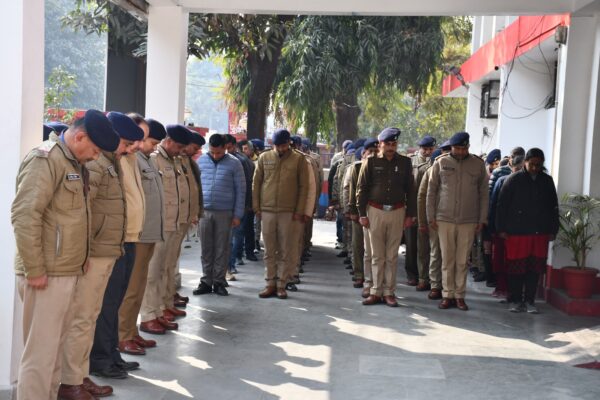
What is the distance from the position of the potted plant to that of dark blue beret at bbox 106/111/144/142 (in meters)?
5.78

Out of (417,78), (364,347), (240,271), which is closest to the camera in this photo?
(364,347)

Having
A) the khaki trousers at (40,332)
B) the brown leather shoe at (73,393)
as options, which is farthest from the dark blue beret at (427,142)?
the khaki trousers at (40,332)

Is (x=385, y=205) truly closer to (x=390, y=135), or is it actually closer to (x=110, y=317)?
(x=390, y=135)

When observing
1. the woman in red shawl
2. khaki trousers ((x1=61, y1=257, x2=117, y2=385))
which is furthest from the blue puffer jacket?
khaki trousers ((x1=61, y1=257, x2=117, y2=385))

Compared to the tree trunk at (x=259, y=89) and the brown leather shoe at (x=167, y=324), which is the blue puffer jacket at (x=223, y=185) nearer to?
the brown leather shoe at (x=167, y=324)

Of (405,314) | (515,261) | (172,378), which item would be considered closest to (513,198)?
(515,261)

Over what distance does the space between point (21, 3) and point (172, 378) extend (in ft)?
9.64

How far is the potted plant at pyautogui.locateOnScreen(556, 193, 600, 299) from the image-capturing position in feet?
29.5

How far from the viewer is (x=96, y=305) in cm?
518

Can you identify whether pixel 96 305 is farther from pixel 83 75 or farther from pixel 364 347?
pixel 83 75

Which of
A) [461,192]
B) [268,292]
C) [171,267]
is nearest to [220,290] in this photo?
[268,292]

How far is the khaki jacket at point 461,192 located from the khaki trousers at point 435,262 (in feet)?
2.12

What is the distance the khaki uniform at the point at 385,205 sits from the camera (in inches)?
352

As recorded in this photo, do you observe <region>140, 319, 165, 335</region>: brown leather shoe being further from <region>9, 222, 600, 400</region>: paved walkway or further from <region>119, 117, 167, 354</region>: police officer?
<region>119, 117, 167, 354</region>: police officer
